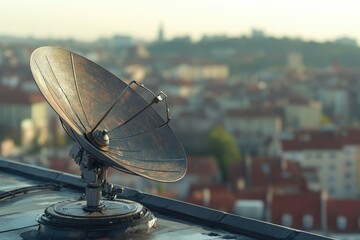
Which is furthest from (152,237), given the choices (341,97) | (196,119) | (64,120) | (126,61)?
(126,61)

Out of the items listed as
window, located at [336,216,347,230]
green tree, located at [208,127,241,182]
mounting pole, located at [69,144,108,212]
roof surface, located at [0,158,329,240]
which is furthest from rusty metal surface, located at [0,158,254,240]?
green tree, located at [208,127,241,182]

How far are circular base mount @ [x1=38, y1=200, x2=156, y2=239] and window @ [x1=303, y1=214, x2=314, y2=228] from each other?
3363cm

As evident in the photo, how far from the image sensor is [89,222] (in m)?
11.4

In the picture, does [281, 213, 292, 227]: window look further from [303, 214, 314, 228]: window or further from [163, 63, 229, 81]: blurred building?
[163, 63, 229, 81]: blurred building

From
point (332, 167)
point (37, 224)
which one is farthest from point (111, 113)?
point (332, 167)

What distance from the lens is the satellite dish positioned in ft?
37.2

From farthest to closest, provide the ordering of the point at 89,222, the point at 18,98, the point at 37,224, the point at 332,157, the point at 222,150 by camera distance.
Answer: the point at 18,98 < the point at 222,150 < the point at 332,157 < the point at 37,224 < the point at 89,222

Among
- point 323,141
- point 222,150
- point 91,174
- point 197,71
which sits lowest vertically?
point 222,150

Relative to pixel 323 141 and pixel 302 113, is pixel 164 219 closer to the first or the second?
pixel 323 141

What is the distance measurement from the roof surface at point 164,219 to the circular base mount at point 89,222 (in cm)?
20

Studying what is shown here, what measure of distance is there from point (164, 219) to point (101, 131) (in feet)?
7.53

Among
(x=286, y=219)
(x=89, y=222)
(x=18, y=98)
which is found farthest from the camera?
(x=18, y=98)

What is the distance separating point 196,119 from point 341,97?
3547 centimetres


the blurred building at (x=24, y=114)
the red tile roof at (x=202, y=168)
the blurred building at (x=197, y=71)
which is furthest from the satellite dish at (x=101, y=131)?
the blurred building at (x=197, y=71)
